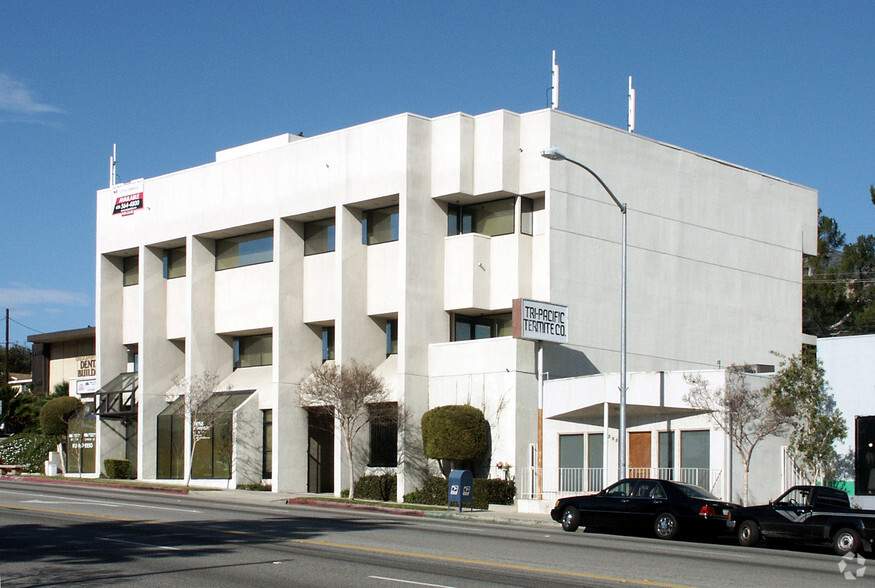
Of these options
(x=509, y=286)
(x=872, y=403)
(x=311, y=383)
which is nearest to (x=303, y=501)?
(x=311, y=383)

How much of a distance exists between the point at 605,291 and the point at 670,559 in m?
22.5

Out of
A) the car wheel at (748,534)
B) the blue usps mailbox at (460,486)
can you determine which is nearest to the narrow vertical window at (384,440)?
the blue usps mailbox at (460,486)

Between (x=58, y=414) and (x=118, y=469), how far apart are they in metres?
5.63

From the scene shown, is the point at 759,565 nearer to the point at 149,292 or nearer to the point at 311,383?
the point at 311,383

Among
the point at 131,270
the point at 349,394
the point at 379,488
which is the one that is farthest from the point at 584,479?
the point at 131,270

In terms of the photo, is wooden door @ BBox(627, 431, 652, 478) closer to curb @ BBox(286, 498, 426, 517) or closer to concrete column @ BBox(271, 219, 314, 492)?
curb @ BBox(286, 498, 426, 517)

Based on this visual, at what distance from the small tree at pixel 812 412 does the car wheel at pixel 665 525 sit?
22.8 feet

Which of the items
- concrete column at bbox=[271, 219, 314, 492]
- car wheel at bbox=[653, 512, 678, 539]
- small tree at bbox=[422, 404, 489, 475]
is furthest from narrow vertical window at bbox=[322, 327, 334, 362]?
car wheel at bbox=[653, 512, 678, 539]

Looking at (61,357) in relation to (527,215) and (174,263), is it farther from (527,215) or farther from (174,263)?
(527,215)

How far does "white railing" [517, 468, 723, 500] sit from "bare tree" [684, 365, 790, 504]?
4.68 ft

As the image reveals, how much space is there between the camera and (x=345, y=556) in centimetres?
1791

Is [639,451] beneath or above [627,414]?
beneath

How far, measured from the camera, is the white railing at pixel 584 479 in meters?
32.5

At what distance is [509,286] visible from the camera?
39875 mm
